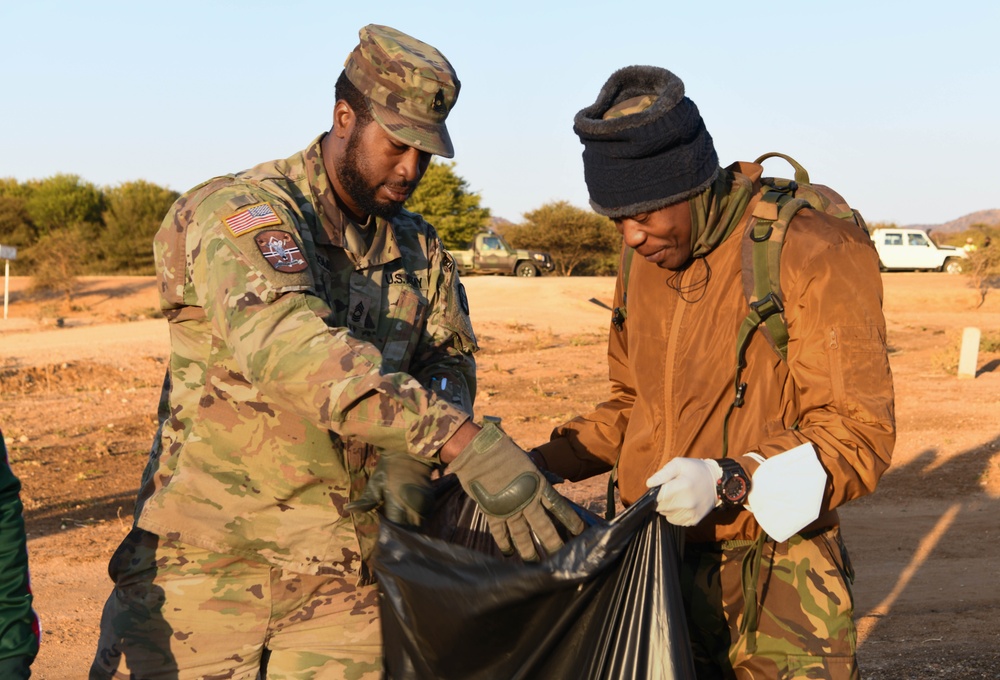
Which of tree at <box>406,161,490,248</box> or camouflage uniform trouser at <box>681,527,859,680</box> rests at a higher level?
tree at <box>406,161,490,248</box>

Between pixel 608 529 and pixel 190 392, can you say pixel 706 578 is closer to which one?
pixel 608 529

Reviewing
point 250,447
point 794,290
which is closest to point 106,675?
point 250,447

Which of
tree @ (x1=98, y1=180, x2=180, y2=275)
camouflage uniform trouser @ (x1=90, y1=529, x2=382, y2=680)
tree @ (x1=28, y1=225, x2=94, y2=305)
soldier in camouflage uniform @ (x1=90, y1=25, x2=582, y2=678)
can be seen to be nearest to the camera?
soldier in camouflage uniform @ (x1=90, y1=25, x2=582, y2=678)

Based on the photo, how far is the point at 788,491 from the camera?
7.85 feet

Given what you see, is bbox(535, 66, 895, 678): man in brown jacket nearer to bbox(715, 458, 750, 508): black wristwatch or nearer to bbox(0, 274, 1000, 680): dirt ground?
bbox(715, 458, 750, 508): black wristwatch

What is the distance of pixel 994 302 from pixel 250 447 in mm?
25428

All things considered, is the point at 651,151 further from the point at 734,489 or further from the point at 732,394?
the point at 734,489

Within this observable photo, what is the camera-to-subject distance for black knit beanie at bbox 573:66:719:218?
101 inches

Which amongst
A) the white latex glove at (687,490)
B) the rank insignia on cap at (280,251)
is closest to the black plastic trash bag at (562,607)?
the white latex glove at (687,490)

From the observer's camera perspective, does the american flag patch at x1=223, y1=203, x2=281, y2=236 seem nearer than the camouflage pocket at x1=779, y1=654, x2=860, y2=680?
No

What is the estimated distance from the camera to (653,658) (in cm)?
236

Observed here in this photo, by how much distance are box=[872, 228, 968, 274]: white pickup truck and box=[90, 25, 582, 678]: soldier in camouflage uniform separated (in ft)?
109

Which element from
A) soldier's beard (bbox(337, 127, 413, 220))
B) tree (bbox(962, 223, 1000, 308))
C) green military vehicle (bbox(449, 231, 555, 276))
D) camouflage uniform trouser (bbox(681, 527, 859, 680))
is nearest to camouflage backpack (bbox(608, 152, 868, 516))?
camouflage uniform trouser (bbox(681, 527, 859, 680))

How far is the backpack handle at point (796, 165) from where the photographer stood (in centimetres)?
281
